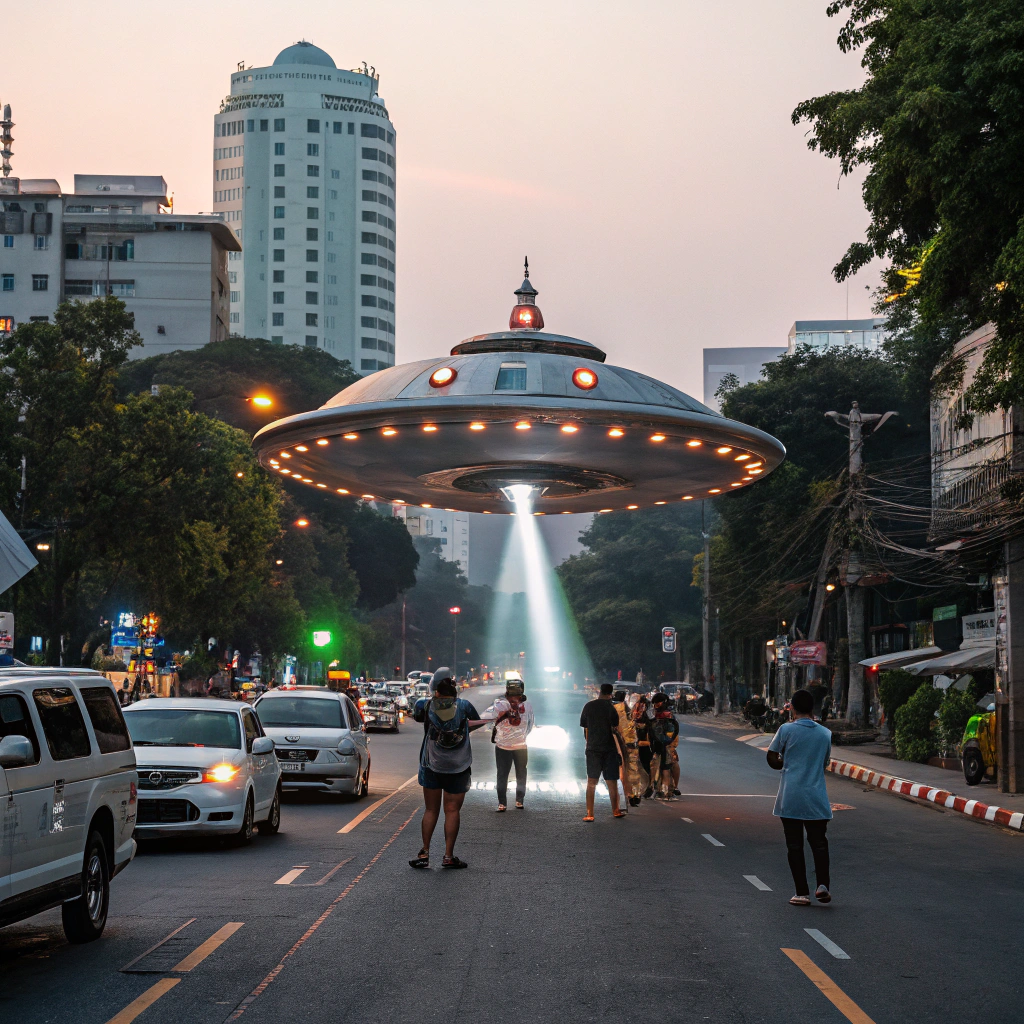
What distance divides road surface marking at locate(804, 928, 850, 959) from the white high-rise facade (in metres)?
171

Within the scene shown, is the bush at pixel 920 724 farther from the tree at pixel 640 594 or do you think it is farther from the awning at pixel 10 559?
the tree at pixel 640 594

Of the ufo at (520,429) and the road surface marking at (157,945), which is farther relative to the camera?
the ufo at (520,429)

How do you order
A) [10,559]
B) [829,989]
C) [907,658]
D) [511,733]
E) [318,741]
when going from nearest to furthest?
1. [829,989]
2. [511,733]
3. [10,559]
4. [318,741]
5. [907,658]

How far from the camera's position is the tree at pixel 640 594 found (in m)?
101

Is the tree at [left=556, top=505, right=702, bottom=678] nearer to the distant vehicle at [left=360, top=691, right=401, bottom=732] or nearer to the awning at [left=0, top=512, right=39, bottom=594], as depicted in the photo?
the distant vehicle at [left=360, top=691, right=401, bottom=732]

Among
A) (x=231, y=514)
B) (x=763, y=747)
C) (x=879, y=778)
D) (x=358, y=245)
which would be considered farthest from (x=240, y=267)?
(x=879, y=778)

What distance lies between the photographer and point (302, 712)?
71.0ft

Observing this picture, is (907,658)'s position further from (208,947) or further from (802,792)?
(208,947)

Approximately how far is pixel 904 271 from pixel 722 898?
11.1 metres

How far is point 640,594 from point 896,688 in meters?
66.9

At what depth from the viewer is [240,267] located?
595 ft

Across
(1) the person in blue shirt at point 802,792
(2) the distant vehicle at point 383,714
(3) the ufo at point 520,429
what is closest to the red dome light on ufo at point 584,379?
(3) the ufo at point 520,429

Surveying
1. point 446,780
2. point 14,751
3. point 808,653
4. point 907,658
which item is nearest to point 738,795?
point 446,780

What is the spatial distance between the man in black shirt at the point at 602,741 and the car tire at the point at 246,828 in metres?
5.08
